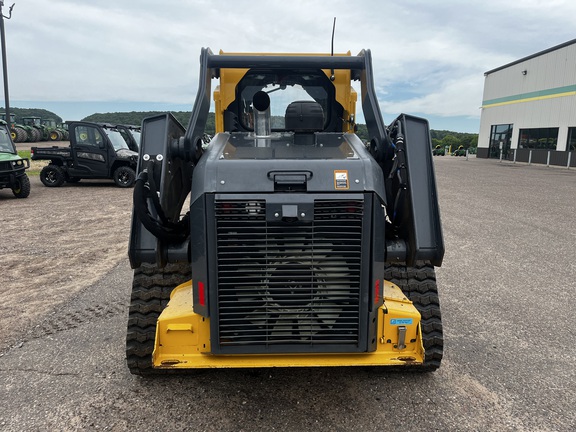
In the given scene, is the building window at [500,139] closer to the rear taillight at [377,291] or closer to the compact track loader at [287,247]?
the compact track loader at [287,247]

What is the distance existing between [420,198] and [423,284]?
2.67 ft

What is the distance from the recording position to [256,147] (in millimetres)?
2941

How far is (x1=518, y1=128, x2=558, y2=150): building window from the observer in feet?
87.3

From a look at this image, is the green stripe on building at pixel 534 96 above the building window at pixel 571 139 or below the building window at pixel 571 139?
above

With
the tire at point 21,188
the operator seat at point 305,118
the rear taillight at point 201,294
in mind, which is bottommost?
the tire at point 21,188

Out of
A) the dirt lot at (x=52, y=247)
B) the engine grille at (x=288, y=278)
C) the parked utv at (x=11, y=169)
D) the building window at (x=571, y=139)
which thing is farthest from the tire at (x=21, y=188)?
the building window at (x=571, y=139)

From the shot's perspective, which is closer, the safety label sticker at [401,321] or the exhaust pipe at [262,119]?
the safety label sticker at [401,321]

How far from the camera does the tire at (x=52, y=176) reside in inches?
538

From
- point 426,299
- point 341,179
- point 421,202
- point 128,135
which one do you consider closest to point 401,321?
point 426,299

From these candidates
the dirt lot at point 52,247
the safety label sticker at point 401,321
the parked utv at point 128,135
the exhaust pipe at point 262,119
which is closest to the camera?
the safety label sticker at point 401,321

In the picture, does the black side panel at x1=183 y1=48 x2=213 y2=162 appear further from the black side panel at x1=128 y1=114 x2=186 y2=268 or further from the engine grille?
the engine grille

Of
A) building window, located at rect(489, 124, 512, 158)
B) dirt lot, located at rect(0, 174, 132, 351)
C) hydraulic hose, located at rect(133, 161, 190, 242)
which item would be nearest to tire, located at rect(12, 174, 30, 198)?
dirt lot, located at rect(0, 174, 132, 351)

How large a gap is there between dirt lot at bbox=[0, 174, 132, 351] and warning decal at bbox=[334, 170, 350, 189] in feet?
9.77

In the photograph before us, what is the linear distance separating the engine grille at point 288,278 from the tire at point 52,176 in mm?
13227
